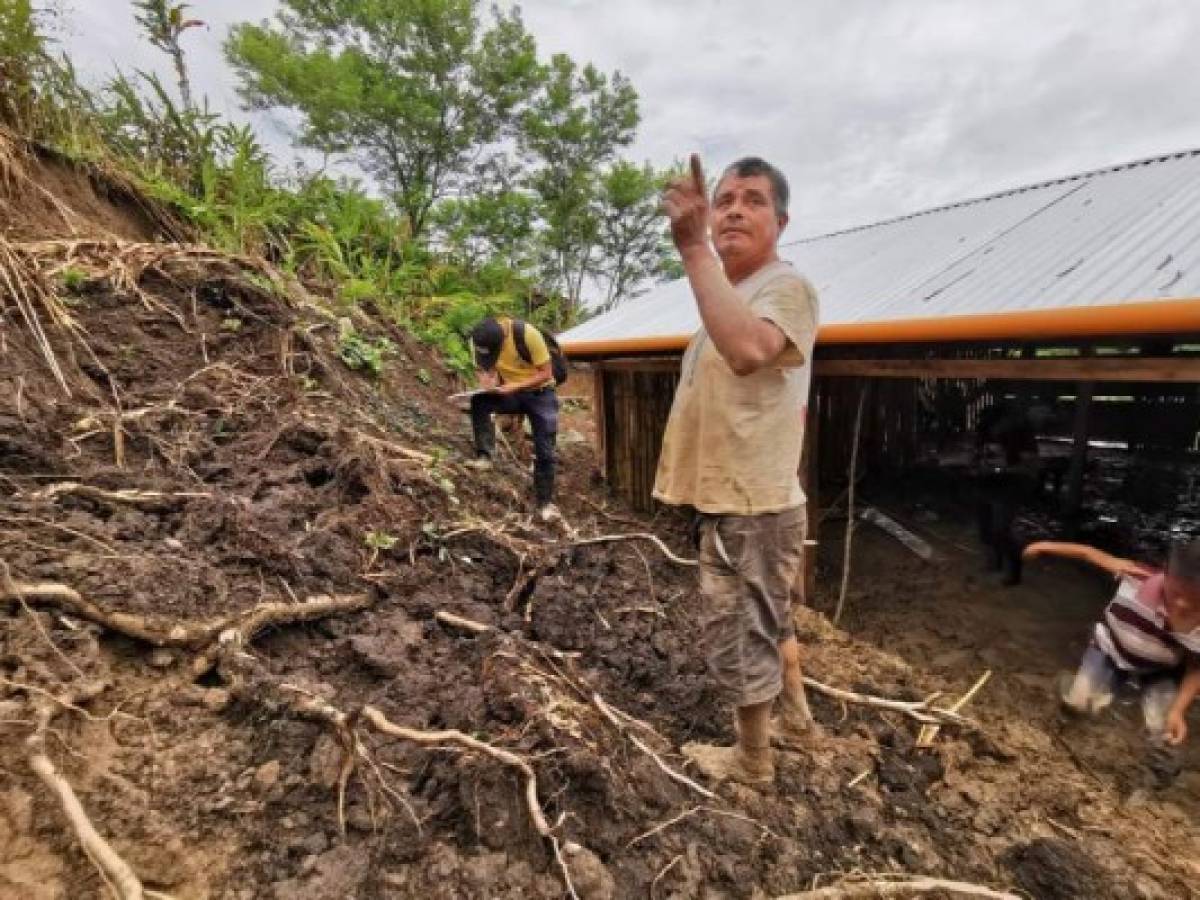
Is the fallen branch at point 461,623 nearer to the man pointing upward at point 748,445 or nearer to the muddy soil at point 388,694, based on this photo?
the muddy soil at point 388,694

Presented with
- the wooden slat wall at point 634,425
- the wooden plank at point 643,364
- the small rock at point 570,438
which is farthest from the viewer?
the small rock at point 570,438

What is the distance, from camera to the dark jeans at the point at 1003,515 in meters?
4.88

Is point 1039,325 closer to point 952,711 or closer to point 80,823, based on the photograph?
point 952,711

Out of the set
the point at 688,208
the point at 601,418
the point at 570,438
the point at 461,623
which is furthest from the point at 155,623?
the point at 570,438

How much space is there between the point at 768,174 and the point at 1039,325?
4.81 feet

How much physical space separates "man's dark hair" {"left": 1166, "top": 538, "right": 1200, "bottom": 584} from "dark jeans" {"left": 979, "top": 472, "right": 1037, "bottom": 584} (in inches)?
94.8

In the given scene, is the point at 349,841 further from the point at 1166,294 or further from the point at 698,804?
the point at 1166,294

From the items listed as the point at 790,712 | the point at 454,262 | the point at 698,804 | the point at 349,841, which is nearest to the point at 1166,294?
the point at 790,712

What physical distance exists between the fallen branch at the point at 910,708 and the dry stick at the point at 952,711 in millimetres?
36

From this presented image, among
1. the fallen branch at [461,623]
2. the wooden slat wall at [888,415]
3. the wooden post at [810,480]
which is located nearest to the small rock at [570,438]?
the wooden slat wall at [888,415]

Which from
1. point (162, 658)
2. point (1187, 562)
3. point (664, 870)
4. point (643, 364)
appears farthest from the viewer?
point (643, 364)

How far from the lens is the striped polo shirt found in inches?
107

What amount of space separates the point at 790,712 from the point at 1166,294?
2128 millimetres

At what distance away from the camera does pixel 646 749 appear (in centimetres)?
211
